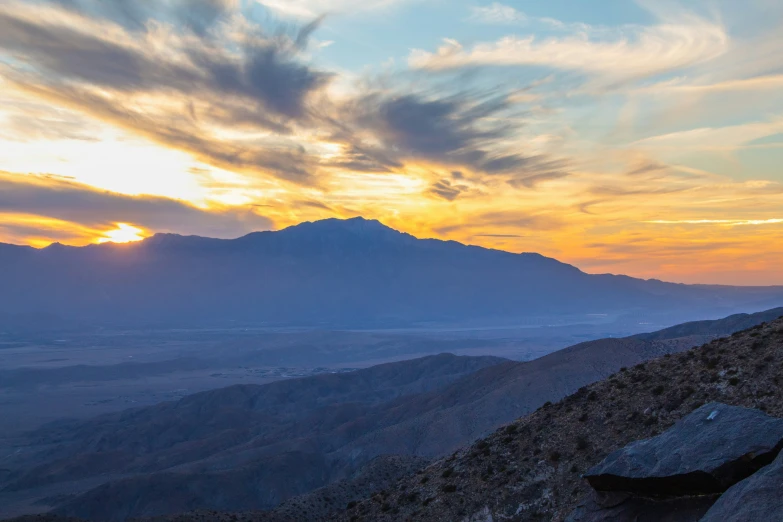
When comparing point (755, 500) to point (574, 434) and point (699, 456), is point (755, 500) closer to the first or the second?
point (699, 456)

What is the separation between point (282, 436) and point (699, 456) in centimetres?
9056

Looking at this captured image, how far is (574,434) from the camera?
840 inches

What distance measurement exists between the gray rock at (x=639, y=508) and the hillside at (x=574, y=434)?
283 centimetres

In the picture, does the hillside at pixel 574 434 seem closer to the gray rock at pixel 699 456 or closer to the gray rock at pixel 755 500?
the gray rock at pixel 699 456

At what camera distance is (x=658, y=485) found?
1246cm

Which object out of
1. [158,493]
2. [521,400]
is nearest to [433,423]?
[521,400]

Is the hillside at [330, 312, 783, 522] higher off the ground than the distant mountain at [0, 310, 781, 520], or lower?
higher

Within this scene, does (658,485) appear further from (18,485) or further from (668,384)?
(18,485)

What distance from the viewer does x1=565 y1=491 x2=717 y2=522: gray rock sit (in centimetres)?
1186

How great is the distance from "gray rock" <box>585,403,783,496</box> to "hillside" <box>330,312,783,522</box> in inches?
168

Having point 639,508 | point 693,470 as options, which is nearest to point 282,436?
point 639,508

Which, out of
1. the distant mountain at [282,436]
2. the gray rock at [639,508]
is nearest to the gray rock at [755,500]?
the gray rock at [639,508]

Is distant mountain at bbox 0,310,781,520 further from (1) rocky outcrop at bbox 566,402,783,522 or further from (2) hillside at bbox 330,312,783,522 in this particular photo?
(1) rocky outcrop at bbox 566,402,783,522

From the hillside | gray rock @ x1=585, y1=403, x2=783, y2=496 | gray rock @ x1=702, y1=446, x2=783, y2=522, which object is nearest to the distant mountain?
the hillside
